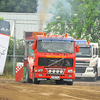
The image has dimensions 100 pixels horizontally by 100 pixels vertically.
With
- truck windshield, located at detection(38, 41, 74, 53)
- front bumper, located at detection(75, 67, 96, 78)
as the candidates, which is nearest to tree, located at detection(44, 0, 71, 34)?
front bumper, located at detection(75, 67, 96, 78)

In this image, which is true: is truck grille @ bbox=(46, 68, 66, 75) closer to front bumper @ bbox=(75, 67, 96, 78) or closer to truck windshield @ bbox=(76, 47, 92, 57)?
truck windshield @ bbox=(76, 47, 92, 57)

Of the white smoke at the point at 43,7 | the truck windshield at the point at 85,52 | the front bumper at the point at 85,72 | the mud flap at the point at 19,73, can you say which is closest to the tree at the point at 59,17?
the white smoke at the point at 43,7

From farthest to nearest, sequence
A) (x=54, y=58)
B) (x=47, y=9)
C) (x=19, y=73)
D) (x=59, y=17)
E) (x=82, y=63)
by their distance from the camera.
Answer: (x=59, y=17) < (x=82, y=63) < (x=47, y=9) < (x=19, y=73) < (x=54, y=58)

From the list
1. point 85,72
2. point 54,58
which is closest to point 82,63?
point 85,72

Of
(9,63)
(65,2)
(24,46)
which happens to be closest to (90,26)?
(65,2)

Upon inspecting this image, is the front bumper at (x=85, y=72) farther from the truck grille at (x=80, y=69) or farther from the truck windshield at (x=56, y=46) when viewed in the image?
the truck windshield at (x=56, y=46)

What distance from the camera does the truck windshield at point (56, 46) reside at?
16984 mm

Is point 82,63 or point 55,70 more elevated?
point 82,63

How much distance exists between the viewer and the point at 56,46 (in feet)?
56.2

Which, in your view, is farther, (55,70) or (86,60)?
(86,60)

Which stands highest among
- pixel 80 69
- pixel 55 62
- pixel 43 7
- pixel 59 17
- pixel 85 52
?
pixel 59 17

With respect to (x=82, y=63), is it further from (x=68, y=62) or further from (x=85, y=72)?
(x=68, y=62)

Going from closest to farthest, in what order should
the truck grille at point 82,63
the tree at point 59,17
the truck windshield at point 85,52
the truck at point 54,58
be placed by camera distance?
the truck at point 54,58 < the truck windshield at point 85,52 < the truck grille at point 82,63 < the tree at point 59,17

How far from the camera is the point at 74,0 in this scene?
32438mm
